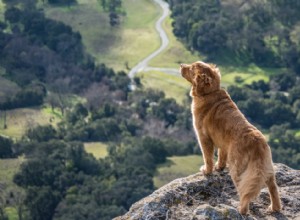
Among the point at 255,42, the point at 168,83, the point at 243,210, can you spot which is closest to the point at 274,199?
the point at 243,210

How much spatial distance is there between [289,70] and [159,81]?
1679 centimetres

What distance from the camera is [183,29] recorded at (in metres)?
114

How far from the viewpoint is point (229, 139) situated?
44.6ft

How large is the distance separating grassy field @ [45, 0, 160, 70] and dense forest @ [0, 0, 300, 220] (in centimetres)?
171

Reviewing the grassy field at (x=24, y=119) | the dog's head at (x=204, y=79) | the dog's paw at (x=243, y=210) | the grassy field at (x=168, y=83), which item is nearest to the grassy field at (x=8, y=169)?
the grassy field at (x=24, y=119)

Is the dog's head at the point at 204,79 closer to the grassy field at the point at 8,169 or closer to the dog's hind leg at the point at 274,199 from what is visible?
the dog's hind leg at the point at 274,199

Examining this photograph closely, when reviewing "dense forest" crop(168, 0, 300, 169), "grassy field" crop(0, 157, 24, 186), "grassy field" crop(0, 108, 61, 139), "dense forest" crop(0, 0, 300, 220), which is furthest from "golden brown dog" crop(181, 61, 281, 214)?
"dense forest" crop(168, 0, 300, 169)

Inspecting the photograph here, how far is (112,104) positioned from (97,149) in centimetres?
1263

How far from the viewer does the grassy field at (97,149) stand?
8076cm

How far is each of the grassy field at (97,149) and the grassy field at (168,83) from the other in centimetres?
1366

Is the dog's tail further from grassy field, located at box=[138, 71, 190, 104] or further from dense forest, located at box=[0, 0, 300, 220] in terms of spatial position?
grassy field, located at box=[138, 71, 190, 104]

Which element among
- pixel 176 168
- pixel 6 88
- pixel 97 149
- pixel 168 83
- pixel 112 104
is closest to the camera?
pixel 176 168

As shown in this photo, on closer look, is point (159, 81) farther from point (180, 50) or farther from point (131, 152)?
point (131, 152)

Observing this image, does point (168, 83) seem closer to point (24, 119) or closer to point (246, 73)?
point (246, 73)
